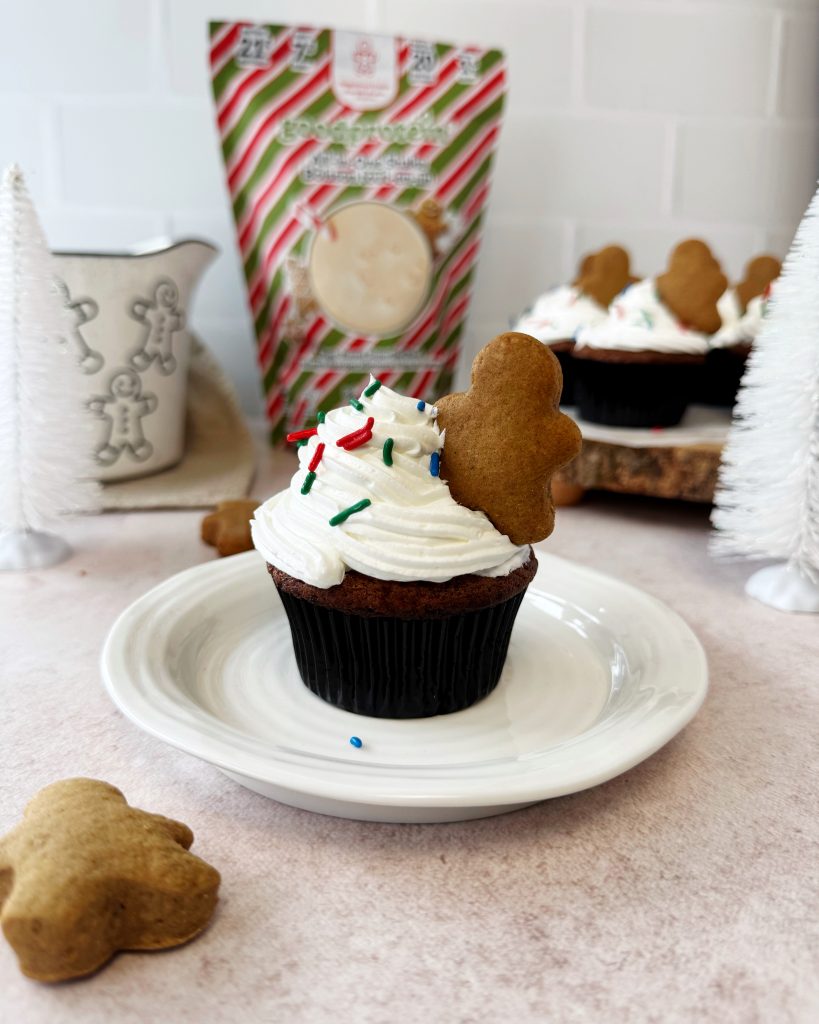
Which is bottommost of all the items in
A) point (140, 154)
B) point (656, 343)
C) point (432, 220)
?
point (656, 343)

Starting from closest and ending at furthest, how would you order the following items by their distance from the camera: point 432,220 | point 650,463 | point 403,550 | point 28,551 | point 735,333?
point 403,550 → point 28,551 → point 650,463 → point 735,333 → point 432,220

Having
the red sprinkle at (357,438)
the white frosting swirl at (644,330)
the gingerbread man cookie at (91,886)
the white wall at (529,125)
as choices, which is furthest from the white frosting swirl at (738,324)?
the gingerbread man cookie at (91,886)

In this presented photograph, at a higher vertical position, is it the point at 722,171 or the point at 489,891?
the point at 722,171

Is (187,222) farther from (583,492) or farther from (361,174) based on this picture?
(583,492)

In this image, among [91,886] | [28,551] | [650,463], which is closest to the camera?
[91,886]

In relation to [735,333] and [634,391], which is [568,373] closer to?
[634,391]

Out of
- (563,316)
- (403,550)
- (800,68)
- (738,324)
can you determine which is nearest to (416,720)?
(403,550)

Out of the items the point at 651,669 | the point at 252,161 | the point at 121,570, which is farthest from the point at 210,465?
the point at 651,669

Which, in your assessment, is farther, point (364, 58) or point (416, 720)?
point (364, 58)

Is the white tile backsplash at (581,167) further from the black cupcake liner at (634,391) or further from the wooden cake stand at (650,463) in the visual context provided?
the wooden cake stand at (650,463)
